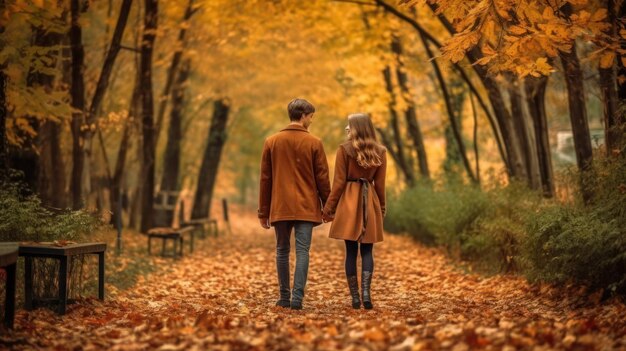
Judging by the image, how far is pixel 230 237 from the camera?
2370 centimetres

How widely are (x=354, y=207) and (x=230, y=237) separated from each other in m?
15.7

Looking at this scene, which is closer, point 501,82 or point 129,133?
point 501,82

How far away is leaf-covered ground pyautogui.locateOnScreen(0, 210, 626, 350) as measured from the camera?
5832 mm

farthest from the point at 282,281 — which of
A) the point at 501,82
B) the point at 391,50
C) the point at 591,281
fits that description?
the point at 391,50

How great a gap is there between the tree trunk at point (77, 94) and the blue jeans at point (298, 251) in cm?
530

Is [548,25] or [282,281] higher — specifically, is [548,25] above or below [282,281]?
above

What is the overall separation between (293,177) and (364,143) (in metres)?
0.82

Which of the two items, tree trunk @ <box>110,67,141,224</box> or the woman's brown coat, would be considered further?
tree trunk @ <box>110,67,141,224</box>

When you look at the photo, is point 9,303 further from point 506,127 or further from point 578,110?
point 506,127

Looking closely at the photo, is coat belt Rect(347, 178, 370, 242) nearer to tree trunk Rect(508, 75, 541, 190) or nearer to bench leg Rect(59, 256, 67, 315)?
bench leg Rect(59, 256, 67, 315)

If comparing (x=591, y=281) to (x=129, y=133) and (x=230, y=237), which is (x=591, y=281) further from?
(x=230, y=237)

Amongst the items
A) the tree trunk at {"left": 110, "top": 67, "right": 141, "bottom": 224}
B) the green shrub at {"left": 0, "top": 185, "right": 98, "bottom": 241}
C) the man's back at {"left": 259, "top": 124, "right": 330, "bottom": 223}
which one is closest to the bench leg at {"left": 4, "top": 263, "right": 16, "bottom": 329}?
the green shrub at {"left": 0, "top": 185, "right": 98, "bottom": 241}

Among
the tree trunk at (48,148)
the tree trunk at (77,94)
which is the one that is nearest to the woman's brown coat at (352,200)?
the tree trunk at (77,94)

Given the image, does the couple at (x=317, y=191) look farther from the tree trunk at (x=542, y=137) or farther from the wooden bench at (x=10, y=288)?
the tree trunk at (x=542, y=137)
